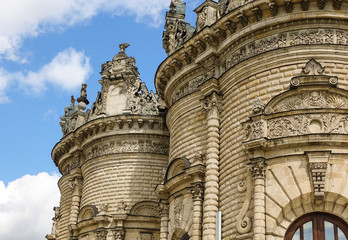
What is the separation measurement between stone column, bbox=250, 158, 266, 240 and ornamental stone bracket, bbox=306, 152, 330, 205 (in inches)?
62.7

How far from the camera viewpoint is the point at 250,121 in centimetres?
1952

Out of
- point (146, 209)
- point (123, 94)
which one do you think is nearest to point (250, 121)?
point (146, 209)

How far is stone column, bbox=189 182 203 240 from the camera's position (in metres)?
21.0

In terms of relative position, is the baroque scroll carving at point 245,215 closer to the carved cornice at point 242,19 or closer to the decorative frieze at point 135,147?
the carved cornice at point 242,19

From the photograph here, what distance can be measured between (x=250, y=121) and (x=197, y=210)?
4.22 m

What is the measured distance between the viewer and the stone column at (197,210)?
2097 cm

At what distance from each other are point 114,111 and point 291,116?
1609cm

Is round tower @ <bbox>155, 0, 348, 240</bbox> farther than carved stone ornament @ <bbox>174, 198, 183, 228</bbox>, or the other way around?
carved stone ornament @ <bbox>174, 198, 183, 228</bbox>

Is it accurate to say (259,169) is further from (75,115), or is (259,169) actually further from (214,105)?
(75,115)

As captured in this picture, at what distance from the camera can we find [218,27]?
73.7 feet

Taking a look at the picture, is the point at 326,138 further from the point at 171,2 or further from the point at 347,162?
the point at 171,2

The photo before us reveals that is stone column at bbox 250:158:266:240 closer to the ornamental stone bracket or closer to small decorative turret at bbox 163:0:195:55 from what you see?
the ornamental stone bracket

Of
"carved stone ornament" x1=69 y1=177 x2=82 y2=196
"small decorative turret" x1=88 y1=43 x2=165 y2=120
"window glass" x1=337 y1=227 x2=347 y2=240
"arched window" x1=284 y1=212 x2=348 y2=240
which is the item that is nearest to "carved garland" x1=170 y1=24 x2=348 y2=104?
"arched window" x1=284 y1=212 x2=348 y2=240

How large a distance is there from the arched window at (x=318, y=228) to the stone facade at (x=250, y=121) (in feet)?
0.59
